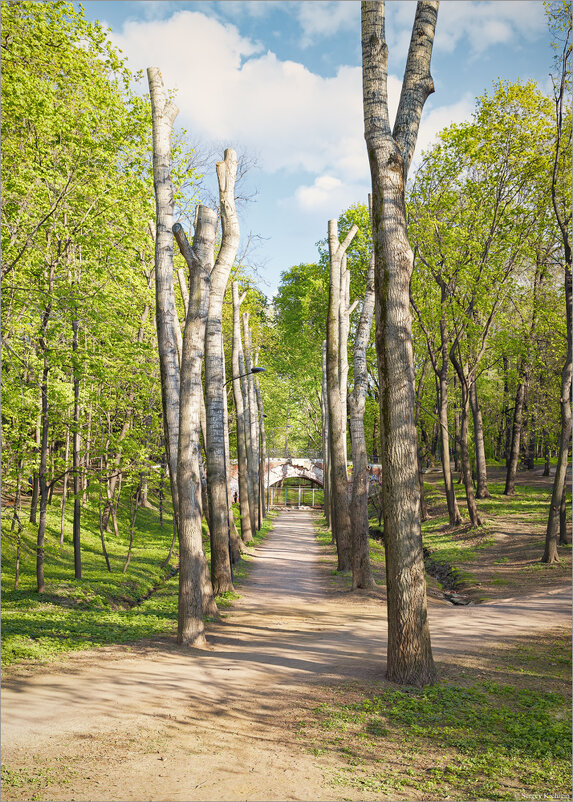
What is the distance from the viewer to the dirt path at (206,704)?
434 centimetres

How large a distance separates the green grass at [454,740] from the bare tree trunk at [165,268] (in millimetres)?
6572

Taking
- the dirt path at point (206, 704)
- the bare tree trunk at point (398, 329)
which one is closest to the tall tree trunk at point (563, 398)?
the dirt path at point (206, 704)

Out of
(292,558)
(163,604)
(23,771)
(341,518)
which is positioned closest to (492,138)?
(341,518)

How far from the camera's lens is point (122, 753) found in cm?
482

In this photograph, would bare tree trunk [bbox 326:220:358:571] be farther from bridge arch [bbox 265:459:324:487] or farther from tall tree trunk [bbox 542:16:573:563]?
bridge arch [bbox 265:459:324:487]

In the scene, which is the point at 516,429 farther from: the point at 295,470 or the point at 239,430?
the point at 295,470

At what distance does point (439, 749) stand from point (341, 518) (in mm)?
12136

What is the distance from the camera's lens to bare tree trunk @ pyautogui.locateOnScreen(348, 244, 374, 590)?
14.3 metres

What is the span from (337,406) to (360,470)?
8.78ft

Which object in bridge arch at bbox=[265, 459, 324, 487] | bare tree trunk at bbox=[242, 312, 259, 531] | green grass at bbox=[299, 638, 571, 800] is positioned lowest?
green grass at bbox=[299, 638, 571, 800]

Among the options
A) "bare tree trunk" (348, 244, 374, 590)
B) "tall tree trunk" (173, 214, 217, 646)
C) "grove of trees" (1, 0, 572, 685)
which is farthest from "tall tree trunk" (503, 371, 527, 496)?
"tall tree trunk" (173, 214, 217, 646)

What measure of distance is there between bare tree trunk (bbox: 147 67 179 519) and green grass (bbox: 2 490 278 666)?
2971 mm

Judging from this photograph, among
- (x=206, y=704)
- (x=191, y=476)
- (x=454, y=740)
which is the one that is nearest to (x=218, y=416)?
(x=191, y=476)

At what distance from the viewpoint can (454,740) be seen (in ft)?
17.0
